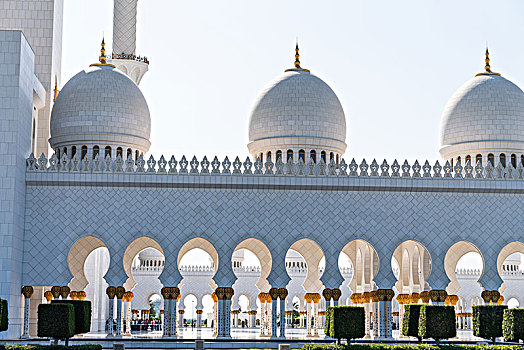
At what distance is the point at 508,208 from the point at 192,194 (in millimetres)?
7158

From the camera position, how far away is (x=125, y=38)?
76.7 ft

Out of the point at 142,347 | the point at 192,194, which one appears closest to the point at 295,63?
the point at 192,194

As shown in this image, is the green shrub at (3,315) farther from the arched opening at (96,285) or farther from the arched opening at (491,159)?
Answer: the arched opening at (491,159)

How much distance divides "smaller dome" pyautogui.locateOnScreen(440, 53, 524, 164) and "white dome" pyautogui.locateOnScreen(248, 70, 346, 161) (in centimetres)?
286

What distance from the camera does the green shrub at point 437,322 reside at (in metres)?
13.2

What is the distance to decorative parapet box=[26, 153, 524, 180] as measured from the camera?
1661 cm

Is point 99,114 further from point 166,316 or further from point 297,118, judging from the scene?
point 166,316

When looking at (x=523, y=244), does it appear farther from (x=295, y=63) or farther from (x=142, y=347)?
(x=142, y=347)

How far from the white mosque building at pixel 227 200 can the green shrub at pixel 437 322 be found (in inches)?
123

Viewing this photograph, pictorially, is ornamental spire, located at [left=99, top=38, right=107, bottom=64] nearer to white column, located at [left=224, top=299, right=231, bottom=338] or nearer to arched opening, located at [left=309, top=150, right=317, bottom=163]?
arched opening, located at [left=309, top=150, right=317, bottom=163]

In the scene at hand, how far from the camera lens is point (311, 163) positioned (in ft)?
55.9

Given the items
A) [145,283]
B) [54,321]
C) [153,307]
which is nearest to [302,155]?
[54,321]

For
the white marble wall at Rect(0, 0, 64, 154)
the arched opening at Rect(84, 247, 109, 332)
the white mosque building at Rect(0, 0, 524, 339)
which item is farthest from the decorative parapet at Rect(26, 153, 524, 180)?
the arched opening at Rect(84, 247, 109, 332)

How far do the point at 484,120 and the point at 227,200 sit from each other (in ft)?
23.1
